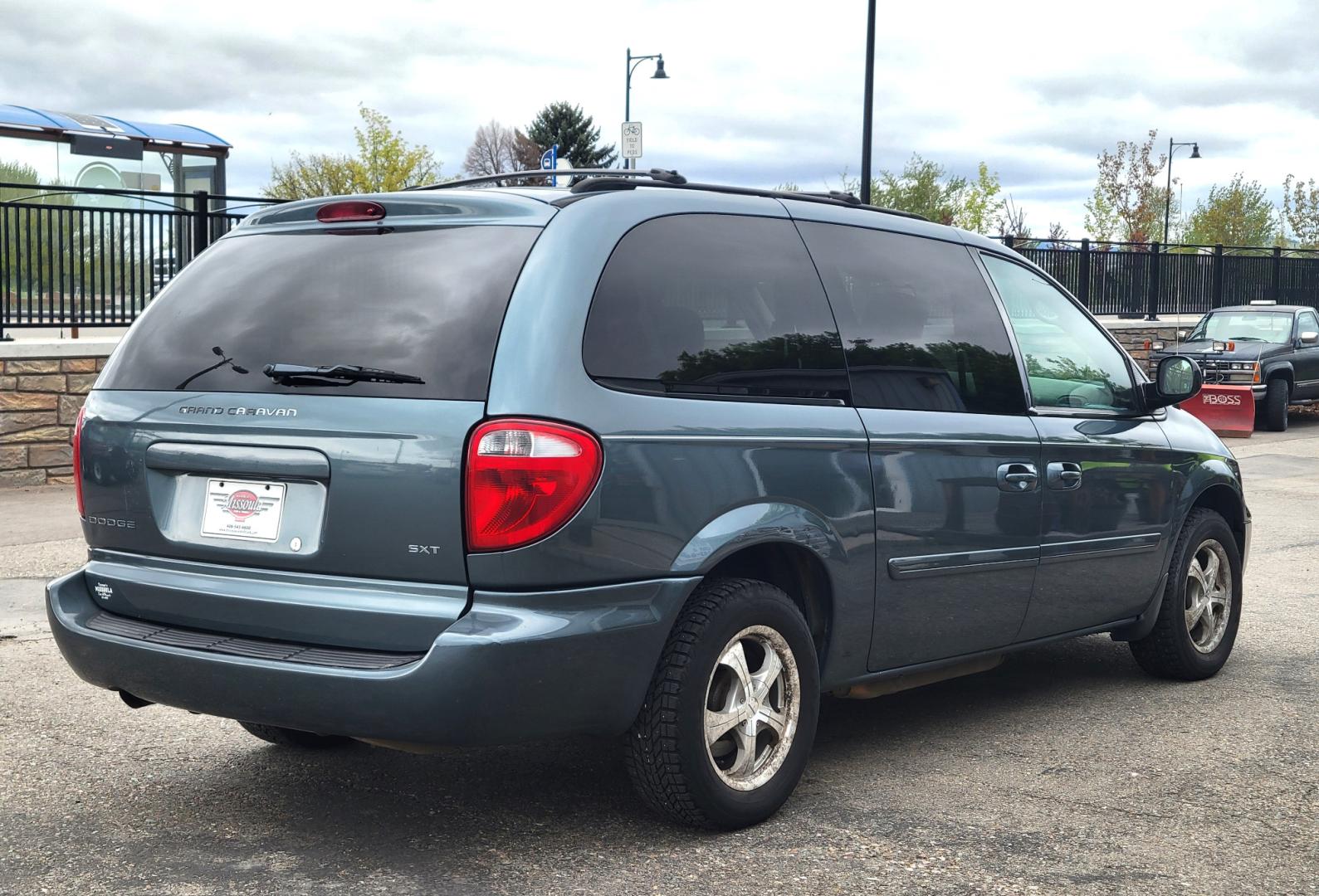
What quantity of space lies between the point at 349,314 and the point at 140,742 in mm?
1983

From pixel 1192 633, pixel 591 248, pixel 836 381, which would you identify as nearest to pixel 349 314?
pixel 591 248

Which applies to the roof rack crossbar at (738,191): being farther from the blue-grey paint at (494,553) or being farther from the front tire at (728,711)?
A: the front tire at (728,711)

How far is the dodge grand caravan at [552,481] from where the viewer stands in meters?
3.57

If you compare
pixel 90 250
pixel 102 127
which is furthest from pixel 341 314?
pixel 102 127

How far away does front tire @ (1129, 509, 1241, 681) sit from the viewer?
19.3ft

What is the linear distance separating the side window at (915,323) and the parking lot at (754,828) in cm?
117

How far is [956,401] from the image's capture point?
191 inches

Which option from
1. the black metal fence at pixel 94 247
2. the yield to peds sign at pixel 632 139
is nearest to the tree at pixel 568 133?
the yield to peds sign at pixel 632 139

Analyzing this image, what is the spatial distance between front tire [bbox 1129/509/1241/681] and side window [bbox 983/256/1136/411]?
66 cm

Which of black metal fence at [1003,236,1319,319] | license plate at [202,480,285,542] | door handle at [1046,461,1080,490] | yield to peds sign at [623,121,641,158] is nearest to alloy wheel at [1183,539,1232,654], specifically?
door handle at [1046,461,1080,490]

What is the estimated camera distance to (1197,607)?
608 cm

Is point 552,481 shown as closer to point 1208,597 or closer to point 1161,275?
point 1208,597

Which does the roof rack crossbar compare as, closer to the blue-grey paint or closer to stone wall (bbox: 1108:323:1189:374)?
the blue-grey paint

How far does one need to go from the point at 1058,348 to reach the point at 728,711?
2195 millimetres
